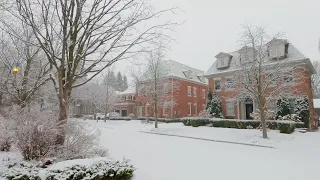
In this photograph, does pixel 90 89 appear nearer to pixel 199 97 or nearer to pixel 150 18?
pixel 199 97

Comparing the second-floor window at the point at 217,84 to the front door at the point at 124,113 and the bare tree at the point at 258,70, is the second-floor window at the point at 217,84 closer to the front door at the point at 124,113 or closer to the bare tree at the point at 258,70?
the bare tree at the point at 258,70

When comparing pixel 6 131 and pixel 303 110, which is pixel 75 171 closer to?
pixel 6 131

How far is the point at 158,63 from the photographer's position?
24.6 meters

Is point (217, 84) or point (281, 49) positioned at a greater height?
point (281, 49)

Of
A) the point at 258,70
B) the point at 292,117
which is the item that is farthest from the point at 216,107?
the point at 258,70

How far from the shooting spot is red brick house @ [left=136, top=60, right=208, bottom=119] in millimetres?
33500

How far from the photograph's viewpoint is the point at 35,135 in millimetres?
7141

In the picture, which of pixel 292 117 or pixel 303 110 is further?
pixel 303 110

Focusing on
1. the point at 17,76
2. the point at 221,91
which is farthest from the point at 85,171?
the point at 221,91

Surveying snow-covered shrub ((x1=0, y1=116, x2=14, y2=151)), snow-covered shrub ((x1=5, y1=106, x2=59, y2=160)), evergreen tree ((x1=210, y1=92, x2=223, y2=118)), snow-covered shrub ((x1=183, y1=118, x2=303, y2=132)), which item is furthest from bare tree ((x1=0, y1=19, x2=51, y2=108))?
evergreen tree ((x1=210, y1=92, x2=223, y2=118))

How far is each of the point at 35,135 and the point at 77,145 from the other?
4.21 ft

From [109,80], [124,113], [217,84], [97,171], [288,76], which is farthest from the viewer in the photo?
[124,113]

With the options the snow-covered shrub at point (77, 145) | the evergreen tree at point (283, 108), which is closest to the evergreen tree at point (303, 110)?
the evergreen tree at point (283, 108)

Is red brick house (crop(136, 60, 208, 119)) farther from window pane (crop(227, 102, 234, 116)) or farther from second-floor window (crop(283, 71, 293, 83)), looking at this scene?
second-floor window (crop(283, 71, 293, 83))
